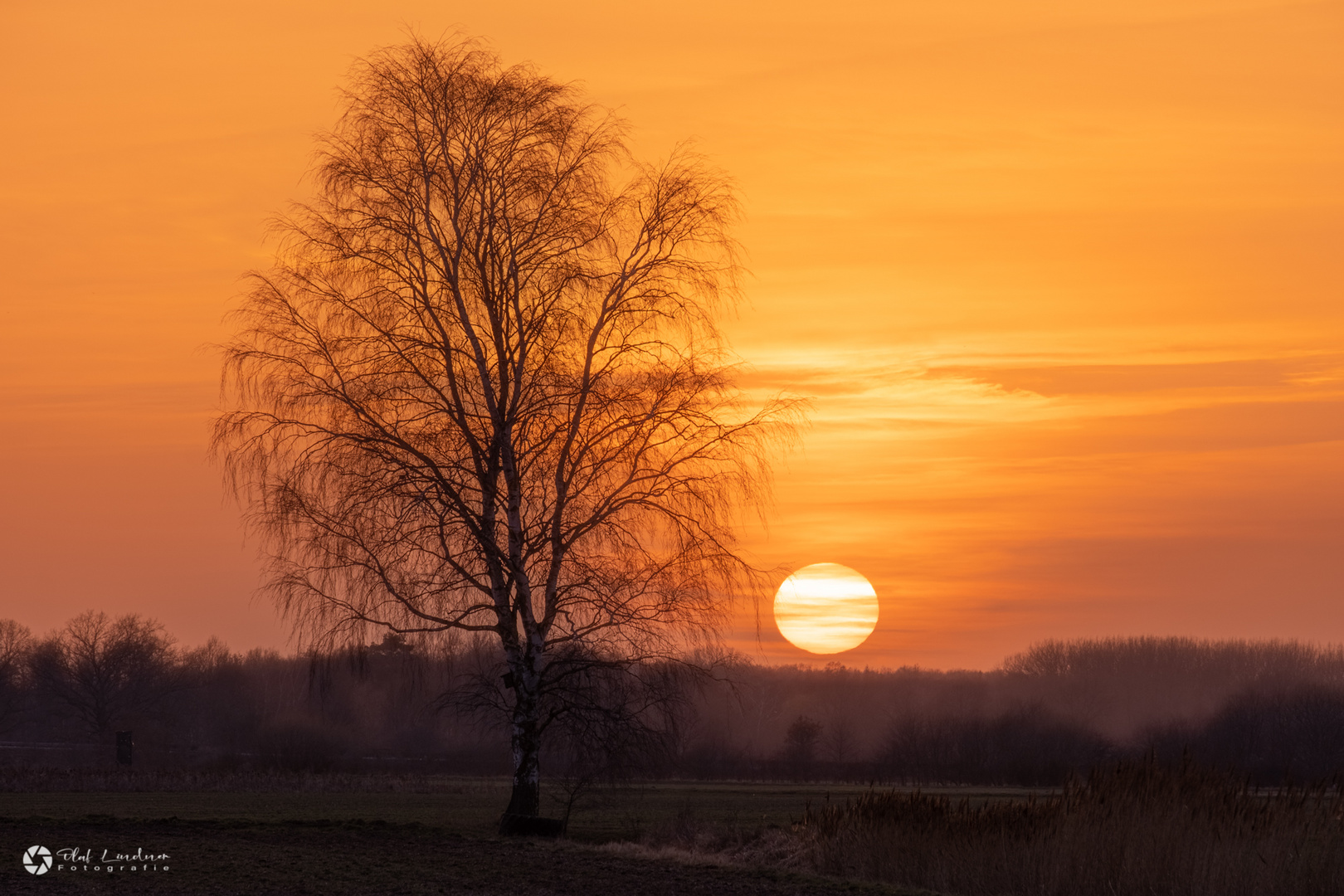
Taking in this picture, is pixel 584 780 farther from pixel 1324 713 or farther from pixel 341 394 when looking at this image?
pixel 1324 713

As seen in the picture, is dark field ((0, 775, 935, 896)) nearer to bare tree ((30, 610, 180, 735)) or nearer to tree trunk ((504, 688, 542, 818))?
tree trunk ((504, 688, 542, 818))

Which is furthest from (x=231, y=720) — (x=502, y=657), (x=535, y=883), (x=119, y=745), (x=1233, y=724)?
(x=535, y=883)

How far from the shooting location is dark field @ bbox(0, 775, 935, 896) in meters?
17.3

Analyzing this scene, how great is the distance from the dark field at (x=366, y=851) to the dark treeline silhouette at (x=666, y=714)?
208 cm

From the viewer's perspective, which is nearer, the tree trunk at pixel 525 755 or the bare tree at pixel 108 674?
the tree trunk at pixel 525 755

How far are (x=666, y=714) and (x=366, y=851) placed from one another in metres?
5.60

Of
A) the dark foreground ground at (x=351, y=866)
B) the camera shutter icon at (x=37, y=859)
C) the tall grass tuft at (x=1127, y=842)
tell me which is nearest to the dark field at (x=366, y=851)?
the dark foreground ground at (x=351, y=866)

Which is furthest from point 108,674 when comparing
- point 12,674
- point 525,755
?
point 525,755

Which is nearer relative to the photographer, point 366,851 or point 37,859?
point 37,859

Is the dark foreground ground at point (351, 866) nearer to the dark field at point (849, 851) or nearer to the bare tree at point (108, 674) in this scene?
the dark field at point (849, 851)

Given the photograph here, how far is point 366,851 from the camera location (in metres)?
21.4

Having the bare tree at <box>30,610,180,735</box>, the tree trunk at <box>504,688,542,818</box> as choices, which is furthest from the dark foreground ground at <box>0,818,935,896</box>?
Result: the bare tree at <box>30,610,180,735</box>

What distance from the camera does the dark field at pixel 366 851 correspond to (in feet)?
56.8

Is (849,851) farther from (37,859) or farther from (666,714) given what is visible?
(37,859)
